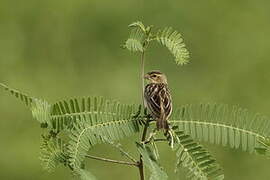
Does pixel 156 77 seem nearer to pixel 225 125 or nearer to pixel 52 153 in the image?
pixel 225 125

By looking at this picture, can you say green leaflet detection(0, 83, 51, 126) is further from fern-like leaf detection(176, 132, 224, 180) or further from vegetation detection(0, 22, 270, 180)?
fern-like leaf detection(176, 132, 224, 180)

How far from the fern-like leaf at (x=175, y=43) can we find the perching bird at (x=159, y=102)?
0.56 ft

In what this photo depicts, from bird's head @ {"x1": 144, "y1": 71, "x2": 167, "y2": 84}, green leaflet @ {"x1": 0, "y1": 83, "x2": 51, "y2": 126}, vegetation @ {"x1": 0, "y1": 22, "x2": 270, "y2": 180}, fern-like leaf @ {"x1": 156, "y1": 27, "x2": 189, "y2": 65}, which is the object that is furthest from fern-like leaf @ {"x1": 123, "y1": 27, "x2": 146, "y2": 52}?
bird's head @ {"x1": 144, "y1": 71, "x2": 167, "y2": 84}

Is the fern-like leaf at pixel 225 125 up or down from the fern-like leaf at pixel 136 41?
down

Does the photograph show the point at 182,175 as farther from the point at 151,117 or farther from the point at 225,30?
the point at 225,30

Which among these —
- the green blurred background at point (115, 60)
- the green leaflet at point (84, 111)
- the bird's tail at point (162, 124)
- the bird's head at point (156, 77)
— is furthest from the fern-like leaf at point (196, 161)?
the green blurred background at point (115, 60)

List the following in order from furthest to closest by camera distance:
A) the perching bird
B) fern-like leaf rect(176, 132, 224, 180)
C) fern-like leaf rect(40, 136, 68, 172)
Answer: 1. the perching bird
2. fern-like leaf rect(40, 136, 68, 172)
3. fern-like leaf rect(176, 132, 224, 180)

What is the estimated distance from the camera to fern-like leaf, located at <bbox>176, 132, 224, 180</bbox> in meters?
2.38

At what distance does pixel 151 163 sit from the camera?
2.47m

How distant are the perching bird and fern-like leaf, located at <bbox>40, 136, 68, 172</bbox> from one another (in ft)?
0.97

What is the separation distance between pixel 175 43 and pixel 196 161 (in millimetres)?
522

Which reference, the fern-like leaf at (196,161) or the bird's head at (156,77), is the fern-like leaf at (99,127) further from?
the bird's head at (156,77)

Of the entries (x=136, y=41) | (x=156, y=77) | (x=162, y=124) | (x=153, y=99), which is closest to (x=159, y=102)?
(x=153, y=99)

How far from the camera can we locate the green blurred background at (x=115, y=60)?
802 cm
